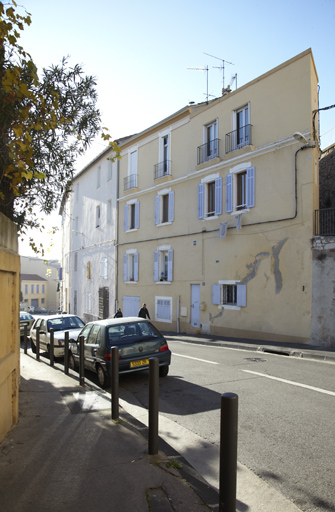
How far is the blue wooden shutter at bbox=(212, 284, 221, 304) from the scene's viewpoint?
713 inches

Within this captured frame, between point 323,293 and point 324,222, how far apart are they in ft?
8.77

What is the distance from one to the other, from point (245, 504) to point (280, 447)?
4.45 feet

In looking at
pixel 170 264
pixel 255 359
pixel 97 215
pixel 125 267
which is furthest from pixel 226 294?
pixel 97 215

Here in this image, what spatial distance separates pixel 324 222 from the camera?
14.4m

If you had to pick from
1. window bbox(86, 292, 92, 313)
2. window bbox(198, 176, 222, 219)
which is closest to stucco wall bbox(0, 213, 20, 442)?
window bbox(198, 176, 222, 219)

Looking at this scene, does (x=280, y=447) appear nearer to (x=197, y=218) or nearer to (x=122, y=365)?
(x=122, y=365)

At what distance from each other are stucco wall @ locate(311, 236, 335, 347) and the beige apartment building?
0.29m

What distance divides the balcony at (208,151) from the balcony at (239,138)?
747 mm

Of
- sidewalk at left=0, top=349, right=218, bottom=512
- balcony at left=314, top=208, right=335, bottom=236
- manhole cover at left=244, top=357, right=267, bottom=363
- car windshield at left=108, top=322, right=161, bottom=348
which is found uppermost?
balcony at left=314, top=208, right=335, bottom=236

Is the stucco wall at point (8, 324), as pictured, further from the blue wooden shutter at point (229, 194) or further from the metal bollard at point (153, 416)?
the blue wooden shutter at point (229, 194)

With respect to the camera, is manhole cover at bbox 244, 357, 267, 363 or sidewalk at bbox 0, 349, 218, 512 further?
manhole cover at bbox 244, 357, 267, 363

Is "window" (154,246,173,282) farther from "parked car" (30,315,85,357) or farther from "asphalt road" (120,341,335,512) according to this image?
"asphalt road" (120,341,335,512)

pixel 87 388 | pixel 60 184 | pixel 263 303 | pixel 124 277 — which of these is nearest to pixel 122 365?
pixel 87 388

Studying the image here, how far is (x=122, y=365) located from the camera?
7.71m
